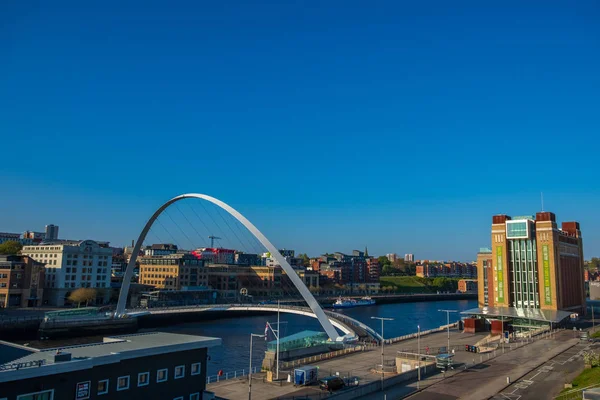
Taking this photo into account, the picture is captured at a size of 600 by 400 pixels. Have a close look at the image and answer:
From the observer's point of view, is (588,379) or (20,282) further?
(20,282)

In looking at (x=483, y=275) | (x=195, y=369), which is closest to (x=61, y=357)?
(x=195, y=369)

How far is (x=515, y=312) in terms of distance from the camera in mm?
66312

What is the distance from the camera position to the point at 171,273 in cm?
12319

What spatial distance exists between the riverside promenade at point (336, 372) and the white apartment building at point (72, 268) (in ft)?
239

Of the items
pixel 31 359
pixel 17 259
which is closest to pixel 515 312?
pixel 31 359

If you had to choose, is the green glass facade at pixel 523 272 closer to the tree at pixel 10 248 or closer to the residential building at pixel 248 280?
the residential building at pixel 248 280

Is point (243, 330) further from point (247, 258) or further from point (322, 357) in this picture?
point (247, 258)

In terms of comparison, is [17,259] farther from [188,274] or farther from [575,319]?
[575,319]

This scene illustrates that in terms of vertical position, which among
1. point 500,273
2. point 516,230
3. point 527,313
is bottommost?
point 527,313

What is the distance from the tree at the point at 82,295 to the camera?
292ft

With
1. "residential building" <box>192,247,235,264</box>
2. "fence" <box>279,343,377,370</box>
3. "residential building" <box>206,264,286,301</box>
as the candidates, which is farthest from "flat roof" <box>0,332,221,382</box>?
"residential building" <box>192,247,235,264</box>

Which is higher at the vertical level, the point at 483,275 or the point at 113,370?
the point at 483,275

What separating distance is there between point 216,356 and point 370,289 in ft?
473

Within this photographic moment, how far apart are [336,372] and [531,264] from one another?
5531cm
